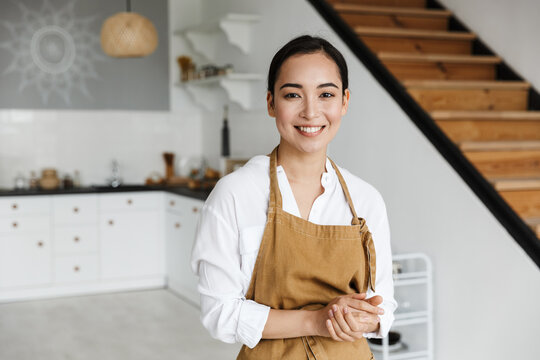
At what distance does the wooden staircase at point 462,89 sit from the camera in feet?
10.7

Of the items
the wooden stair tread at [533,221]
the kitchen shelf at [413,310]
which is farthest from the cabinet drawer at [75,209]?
the wooden stair tread at [533,221]

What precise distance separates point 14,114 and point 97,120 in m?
0.74

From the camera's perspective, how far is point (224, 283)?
4.15 feet

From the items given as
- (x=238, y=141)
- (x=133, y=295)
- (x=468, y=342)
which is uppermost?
(x=238, y=141)

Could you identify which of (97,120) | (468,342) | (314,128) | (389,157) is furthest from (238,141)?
(314,128)

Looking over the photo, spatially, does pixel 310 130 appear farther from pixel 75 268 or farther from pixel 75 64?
pixel 75 64

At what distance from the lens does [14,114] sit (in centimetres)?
594

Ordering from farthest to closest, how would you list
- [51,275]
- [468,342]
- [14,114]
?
[14,114] → [51,275] → [468,342]

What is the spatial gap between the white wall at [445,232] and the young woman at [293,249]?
1305 millimetres

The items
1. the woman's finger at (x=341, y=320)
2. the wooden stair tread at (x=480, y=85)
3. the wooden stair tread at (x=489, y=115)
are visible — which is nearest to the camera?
the woman's finger at (x=341, y=320)

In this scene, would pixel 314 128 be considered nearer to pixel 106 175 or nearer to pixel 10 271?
pixel 10 271

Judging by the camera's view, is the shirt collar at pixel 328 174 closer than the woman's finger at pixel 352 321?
No

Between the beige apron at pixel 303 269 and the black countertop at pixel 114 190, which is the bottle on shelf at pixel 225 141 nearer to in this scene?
the black countertop at pixel 114 190

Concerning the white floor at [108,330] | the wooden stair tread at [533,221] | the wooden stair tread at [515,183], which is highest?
the wooden stair tread at [515,183]
